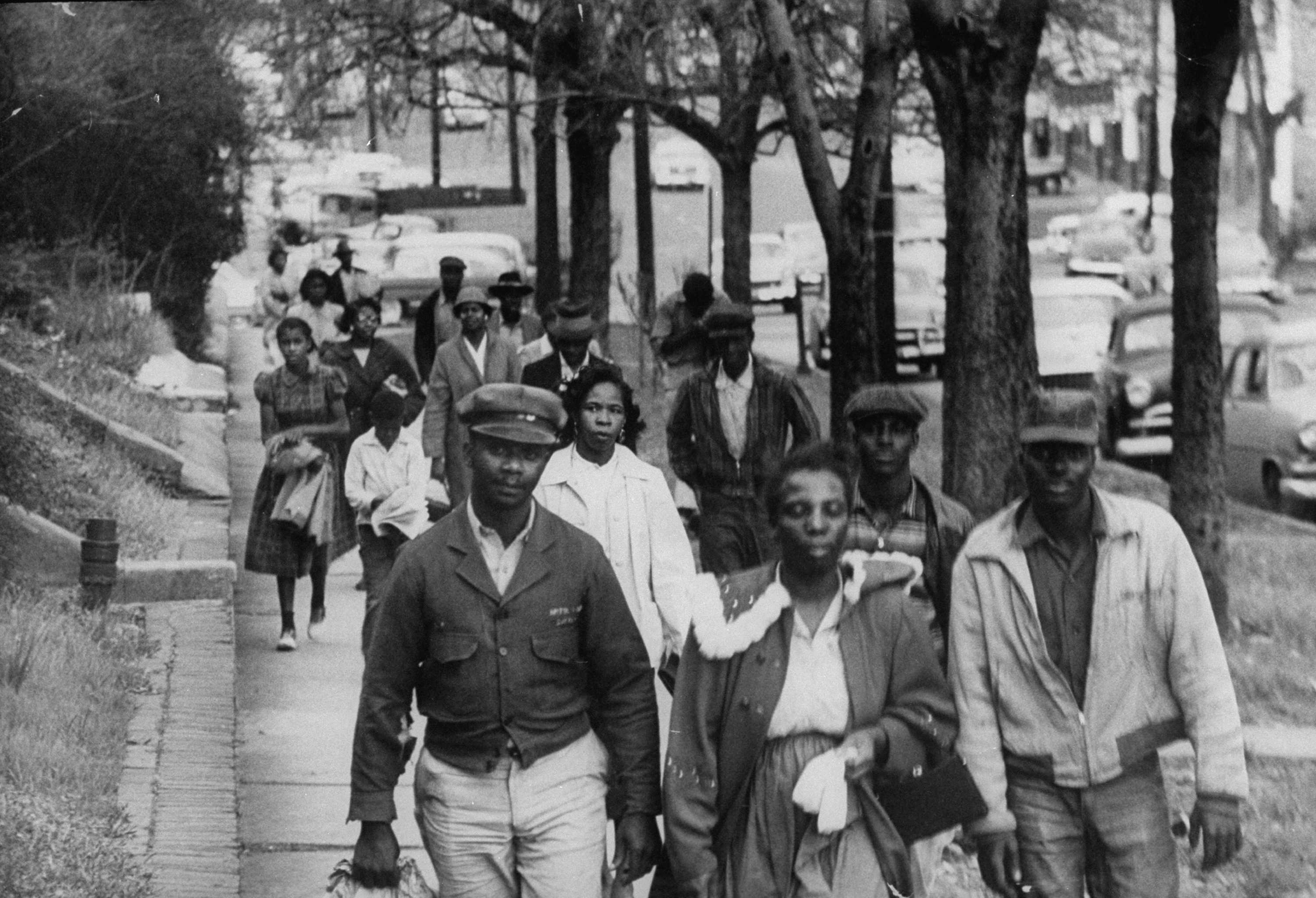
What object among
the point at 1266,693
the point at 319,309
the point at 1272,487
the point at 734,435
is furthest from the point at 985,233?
the point at 1272,487

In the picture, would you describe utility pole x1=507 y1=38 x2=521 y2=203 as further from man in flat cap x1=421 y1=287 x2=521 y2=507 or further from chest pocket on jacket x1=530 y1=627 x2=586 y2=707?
chest pocket on jacket x1=530 y1=627 x2=586 y2=707

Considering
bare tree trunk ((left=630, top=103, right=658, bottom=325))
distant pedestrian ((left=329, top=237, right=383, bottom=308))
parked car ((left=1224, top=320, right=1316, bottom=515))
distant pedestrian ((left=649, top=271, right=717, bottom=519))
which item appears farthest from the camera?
bare tree trunk ((left=630, top=103, right=658, bottom=325))

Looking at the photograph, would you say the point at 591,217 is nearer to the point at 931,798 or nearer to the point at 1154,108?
the point at 1154,108

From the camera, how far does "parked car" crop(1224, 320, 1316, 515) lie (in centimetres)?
→ 1903

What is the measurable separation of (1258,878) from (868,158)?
6.78 meters

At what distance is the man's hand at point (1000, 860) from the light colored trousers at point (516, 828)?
3.01 ft

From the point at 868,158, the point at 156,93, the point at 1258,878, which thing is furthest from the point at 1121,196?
the point at 1258,878

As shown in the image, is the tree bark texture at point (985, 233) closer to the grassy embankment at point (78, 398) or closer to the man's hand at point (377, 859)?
the grassy embankment at point (78, 398)

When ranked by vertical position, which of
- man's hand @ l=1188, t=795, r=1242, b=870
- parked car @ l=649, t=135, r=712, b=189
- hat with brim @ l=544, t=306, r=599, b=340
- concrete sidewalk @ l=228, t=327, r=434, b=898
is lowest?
concrete sidewalk @ l=228, t=327, r=434, b=898

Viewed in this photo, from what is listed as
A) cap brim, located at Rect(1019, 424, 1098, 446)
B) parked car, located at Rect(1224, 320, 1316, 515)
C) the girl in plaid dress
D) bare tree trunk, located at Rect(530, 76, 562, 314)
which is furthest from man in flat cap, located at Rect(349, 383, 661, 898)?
bare tree trunk, located at Rect(530, 76, 562, 314)

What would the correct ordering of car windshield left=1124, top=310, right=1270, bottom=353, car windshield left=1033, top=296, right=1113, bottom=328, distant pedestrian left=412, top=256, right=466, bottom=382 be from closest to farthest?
distant pedestrian left=412, top=256, right=466, bottom=382
car windshield left=1124, top=310, right=1270, bottom=353
car windshield left=1033, top=296, right=1113, bottom=328

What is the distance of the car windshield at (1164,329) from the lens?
23.6 m

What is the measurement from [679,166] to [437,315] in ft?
167

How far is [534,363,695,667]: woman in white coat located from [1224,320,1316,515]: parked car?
1252 centimetres
